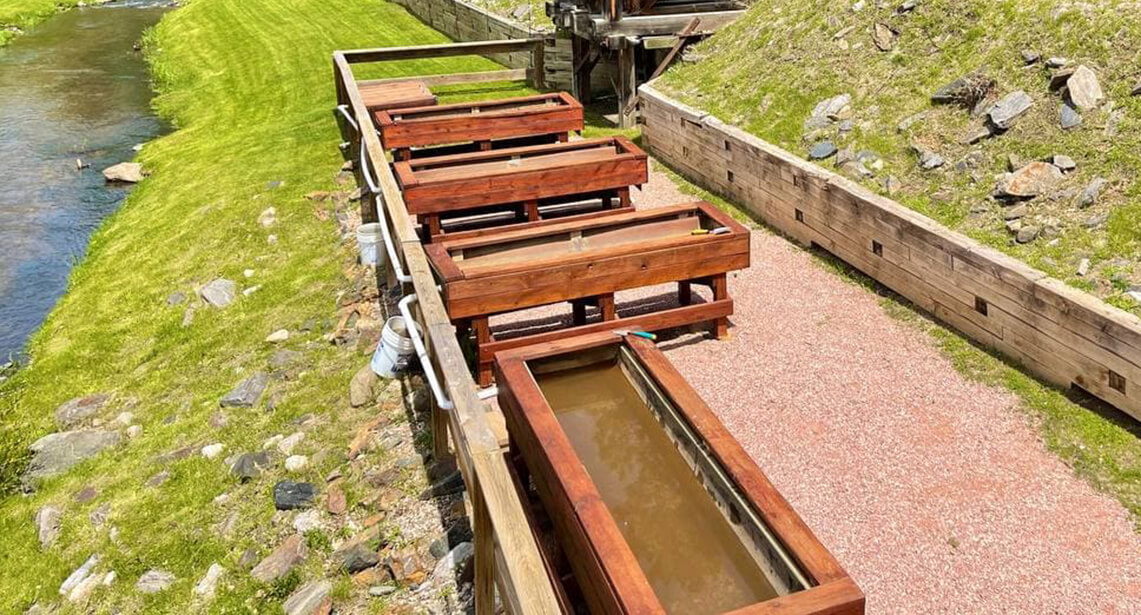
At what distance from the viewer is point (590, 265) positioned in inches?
316

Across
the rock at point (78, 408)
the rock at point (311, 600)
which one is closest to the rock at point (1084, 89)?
the rock at point (311, 600)

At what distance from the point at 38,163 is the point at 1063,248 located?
19.9 metres

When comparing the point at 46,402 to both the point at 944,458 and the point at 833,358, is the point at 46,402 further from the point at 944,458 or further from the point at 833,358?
the point at 944,458

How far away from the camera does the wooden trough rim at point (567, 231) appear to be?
7875mm

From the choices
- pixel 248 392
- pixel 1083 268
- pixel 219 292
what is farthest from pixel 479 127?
pixel 1083 268

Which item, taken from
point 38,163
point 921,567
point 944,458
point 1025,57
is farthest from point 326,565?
point 38,163

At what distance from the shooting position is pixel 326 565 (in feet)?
20.9

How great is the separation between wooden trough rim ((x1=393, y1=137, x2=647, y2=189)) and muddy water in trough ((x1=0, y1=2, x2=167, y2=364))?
624cm

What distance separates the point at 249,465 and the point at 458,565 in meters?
3.00

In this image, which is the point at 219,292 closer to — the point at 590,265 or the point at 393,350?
the point at 393,350

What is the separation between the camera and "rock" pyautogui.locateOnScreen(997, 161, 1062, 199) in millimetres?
8586

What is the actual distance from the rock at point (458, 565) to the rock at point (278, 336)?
542 cm

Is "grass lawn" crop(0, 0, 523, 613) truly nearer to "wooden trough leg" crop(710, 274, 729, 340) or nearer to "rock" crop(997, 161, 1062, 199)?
"wooden trough leg" crop(710, 274, 729, 340)

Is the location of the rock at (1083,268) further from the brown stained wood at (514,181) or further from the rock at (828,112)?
the brown stained wood at (514,181)
